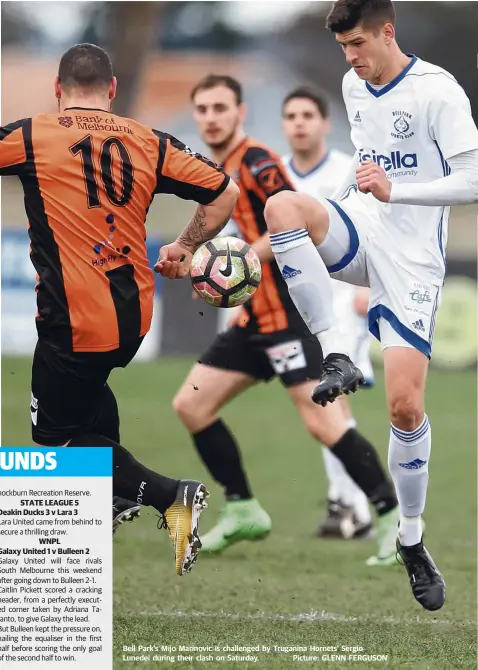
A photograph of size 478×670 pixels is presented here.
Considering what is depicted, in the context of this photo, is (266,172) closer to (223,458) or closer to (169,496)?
(223,458)

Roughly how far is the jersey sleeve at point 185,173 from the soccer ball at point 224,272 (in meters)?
0.20

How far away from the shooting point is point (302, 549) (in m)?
6.86

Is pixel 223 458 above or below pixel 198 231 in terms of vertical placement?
below

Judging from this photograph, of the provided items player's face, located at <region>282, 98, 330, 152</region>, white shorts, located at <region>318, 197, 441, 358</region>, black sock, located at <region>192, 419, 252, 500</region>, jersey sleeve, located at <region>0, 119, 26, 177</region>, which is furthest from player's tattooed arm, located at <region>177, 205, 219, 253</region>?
player's face, located at <region>282, 98, 330, 152</region>

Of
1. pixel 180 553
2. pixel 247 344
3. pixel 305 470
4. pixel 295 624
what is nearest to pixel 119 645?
pixel 180 553

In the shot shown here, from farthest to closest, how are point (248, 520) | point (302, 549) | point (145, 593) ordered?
point (302, 549) → point (248, 520) → point (145, 593)

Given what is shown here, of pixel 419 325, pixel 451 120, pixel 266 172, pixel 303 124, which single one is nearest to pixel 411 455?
pixel 419 325

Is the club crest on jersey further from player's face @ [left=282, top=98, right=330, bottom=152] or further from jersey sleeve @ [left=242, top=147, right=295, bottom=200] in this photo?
player's face @ [left=282, top=98, right=330, bottom=152]

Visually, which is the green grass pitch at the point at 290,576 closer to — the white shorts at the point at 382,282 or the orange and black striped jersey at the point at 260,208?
the orange and black striped jersey at the point at 260,208

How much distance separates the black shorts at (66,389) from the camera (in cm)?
453

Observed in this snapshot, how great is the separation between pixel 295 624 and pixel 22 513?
1238 millimetres

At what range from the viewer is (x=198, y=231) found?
480 cm

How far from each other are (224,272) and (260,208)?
1790 millimetres

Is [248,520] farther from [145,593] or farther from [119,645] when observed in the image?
[119,645]
